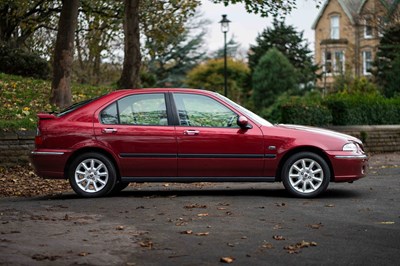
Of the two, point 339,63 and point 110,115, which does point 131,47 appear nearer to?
point 110,115

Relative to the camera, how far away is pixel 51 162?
12.6 m

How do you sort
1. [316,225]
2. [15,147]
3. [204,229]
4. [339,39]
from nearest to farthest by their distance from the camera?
[204,229], [316,225], [15,147], [339,39]

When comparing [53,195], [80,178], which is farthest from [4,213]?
[53,195]

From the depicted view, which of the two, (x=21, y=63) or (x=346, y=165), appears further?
(x=21, y=63)

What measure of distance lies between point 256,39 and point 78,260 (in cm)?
5423

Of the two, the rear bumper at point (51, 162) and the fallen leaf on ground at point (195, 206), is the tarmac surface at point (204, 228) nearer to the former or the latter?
the fallen leaf on ground at point (195, 206)

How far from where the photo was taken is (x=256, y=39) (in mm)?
60938

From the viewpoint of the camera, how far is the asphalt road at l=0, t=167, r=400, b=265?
7738mm

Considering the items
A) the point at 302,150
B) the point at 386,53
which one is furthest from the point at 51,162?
the point at 386,53

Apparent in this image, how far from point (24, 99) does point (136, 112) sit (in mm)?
A: 12152

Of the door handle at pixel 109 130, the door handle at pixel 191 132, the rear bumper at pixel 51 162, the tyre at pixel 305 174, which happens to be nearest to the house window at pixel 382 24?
the tyre at pixel 305 174

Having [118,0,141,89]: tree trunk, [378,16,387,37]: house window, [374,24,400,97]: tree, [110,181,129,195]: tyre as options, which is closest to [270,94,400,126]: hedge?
[118,0,141,89]: tree trunk

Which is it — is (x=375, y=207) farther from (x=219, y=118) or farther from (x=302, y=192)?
(x=219, y=118)

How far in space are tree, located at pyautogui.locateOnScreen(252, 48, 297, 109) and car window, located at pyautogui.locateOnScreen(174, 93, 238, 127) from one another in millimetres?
36561
